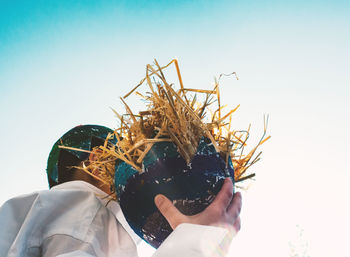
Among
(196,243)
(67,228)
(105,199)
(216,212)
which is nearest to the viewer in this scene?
(196,243)

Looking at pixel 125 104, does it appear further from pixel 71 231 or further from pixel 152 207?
pixel 71 231

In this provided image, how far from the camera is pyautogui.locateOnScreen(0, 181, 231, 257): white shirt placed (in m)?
1.40

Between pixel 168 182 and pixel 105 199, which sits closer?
pixel 168 182

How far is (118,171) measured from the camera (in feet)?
5.30

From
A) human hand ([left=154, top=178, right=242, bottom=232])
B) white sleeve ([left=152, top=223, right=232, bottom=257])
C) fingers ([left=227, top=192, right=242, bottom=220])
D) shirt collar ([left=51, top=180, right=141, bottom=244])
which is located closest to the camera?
white sleeve ([left=152, top=223, right=232, bottom=257])

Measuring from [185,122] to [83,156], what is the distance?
115 cm

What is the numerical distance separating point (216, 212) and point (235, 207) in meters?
0.17

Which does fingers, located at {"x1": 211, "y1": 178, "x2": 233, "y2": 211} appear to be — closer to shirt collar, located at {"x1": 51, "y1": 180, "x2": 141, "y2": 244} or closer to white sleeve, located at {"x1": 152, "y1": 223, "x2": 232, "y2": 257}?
white sleeve, located at {"x1": 152, "y1": 223, "x2": 232, "y2": 257}

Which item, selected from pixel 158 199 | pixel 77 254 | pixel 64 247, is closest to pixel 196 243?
pixel 158 199

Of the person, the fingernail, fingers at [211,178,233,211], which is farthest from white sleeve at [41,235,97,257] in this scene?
fingers at [211,178,233,211]

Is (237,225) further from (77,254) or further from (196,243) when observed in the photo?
(77,254)

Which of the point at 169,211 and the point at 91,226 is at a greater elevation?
the point at 169,211

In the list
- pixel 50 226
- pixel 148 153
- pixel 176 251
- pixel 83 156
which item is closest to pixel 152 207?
pixel 148 153

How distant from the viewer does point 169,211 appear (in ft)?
4.46
